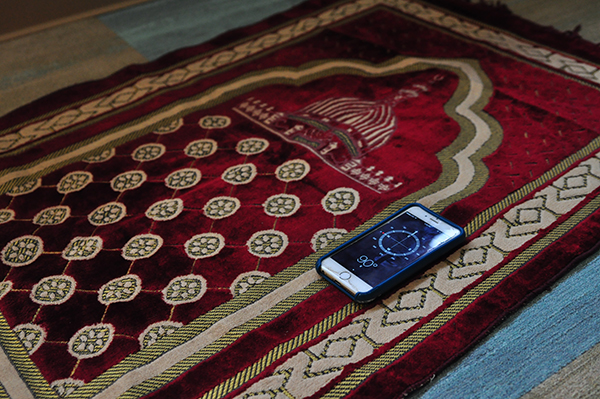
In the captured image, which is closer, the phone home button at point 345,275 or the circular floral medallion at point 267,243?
the phone home button at point 345,275

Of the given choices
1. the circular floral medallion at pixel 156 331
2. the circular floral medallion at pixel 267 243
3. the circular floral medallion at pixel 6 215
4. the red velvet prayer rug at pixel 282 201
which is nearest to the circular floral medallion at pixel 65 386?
the red velvet prayer rug at pixel 282 201

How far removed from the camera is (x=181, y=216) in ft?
3.95

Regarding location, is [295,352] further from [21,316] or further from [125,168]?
[125,168]

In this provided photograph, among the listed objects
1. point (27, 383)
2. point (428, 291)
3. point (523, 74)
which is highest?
point (523, 74)

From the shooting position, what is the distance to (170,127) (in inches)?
59.2

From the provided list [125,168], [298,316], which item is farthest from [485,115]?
[125,168]

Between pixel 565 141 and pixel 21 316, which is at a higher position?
pixel 565 141

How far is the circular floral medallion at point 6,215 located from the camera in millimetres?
1236

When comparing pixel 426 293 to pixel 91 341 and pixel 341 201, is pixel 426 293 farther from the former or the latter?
pixel 91 341

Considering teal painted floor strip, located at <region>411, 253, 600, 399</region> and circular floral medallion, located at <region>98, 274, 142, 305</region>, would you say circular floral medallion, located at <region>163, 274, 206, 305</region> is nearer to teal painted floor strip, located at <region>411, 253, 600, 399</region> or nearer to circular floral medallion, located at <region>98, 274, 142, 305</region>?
circular floral medallion, located at <region>98, 274, 142, 305</region>

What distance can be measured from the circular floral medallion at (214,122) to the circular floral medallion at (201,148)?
68mm

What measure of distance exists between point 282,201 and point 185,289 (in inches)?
11.7

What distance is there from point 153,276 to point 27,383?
270 millimetres

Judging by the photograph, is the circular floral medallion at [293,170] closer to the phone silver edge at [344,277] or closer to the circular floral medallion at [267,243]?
the circular floral medallion at [267,243]
